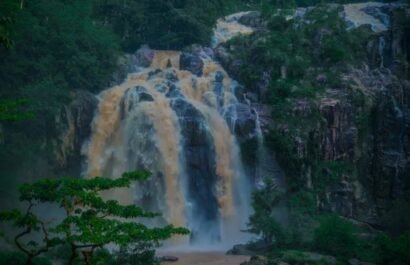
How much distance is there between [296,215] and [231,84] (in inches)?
312

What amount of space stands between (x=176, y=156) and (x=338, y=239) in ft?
27.3

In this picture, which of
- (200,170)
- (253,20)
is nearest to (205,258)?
(200,170)

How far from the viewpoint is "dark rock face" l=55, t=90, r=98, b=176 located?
26.1 metres

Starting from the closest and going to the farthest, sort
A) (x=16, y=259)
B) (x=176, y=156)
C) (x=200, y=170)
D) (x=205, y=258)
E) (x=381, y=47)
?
(x=16, y=259), (x=205, y=258), (x=176, y=156), (x=200, y=170), (x=381, y=47)

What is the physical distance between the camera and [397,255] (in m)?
20.3

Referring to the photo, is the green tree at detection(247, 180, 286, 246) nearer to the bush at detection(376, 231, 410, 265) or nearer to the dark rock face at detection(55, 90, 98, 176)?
the bush at detection(376, 231, 410, 265)

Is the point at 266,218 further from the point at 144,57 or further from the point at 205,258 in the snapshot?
the point at 144,57

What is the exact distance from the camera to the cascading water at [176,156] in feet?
84.4

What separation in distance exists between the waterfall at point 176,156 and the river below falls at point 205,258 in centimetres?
235

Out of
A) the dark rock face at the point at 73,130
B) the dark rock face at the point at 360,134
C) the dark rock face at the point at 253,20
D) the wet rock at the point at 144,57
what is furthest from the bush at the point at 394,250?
the dark rock face at the point at 253,20

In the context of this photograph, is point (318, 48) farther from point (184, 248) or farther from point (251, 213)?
point (184, 248)

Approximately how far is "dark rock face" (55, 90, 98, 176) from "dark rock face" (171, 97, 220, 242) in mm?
4304

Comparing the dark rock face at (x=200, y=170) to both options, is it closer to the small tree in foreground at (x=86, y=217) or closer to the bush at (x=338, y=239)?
the bush at (x=338, y=239)

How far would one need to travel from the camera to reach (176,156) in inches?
1032
